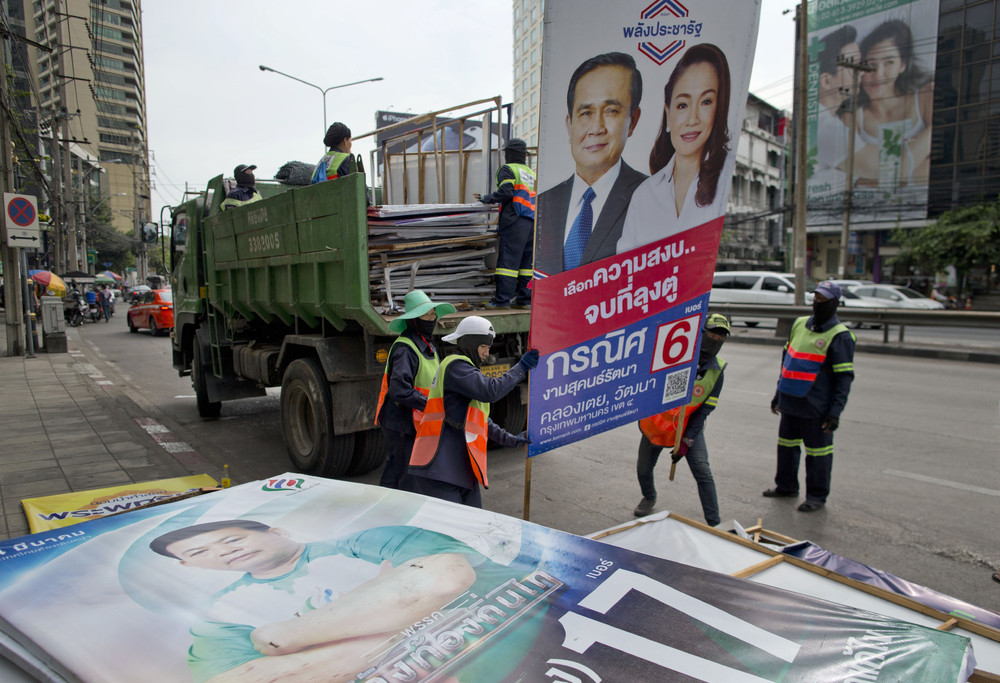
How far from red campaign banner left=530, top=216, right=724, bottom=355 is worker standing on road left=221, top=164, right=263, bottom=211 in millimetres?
4831

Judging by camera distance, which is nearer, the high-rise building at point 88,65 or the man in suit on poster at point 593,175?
the man in suit on poster at point 593,175

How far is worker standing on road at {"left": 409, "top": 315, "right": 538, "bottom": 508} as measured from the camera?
3.49 meters

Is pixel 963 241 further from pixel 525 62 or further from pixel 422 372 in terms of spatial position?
pixel 525 62

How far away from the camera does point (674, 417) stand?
4.44 m

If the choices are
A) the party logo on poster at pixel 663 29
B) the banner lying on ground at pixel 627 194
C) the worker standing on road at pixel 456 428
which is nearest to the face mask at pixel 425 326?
the worker standing on road at pixel 456 428

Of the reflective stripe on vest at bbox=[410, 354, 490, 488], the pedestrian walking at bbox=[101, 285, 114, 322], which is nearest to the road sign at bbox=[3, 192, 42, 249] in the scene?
the reflective stripe on vest at bbox=[410, 354, 490, 488]

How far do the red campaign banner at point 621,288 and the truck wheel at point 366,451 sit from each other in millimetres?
3041

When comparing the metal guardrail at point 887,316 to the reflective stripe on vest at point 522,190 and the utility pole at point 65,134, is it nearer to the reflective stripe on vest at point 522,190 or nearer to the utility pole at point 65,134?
the reflective stripe on vest at point 522,190

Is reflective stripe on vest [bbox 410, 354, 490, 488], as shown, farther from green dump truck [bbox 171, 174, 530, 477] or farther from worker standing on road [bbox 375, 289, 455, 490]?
green dump truck [bbox 171, 174, 530, 477]

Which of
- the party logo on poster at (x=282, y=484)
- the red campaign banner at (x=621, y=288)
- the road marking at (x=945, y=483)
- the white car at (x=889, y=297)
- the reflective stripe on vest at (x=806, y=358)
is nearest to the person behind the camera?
the party logo on poster at (x=282, y=484)

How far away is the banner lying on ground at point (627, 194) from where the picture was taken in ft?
8.76

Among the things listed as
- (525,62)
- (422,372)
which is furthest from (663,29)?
(525,62)

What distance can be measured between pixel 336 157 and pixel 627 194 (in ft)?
11.9

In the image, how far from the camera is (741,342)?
1675 cm
